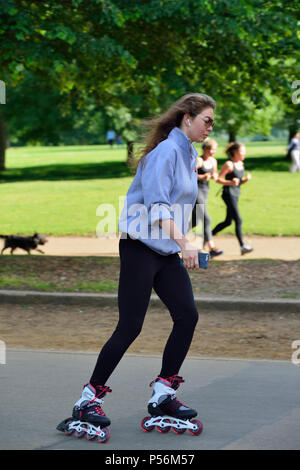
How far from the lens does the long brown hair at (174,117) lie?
14.3 ft

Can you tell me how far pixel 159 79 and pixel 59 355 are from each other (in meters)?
6.67

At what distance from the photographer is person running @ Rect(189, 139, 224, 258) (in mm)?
11281

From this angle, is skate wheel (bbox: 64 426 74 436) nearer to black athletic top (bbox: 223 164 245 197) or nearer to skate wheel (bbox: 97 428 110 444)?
skate wheel (bbox: 97 428 110 444)

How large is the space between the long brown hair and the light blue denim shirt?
0.25ft

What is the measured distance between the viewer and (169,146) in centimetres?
425

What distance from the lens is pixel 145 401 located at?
16.4ft

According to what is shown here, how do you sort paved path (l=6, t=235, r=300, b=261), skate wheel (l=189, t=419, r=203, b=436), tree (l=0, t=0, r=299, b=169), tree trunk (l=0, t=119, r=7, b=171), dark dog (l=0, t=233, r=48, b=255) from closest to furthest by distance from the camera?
1. skate wheel (l=189, t=419, r=203, b=436)
2. tree (l=0, t=0, r=299, b=169)
3. dark dog (l=0, t=233, r=48, b=255)
4. paved path (l=6, t=235, r=300, b=261)
5. tree trunk (l=0, t=119, r=7, b=171)

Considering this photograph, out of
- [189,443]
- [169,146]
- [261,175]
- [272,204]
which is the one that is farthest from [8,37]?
[261,175]

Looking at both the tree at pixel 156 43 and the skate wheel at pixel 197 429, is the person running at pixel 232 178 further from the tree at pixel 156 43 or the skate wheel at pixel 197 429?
the skate wheel at pixel 197 429

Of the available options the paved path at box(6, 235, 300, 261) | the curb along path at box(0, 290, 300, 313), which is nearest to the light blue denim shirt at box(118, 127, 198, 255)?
the curb along path at box(0, 290, 300, 313)

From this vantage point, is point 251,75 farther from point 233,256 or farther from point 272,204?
point 272,204

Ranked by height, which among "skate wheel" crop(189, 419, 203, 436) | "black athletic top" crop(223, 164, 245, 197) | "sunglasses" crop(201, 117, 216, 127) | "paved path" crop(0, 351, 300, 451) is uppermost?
"sunglasses" crop(201, 117, 216, 127)

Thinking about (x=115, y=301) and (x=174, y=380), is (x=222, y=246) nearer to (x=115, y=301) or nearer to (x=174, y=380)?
(x=115, y=301)

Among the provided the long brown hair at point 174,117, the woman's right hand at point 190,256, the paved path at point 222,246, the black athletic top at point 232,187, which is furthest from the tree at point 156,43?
the woman's right hand at point 190,256
